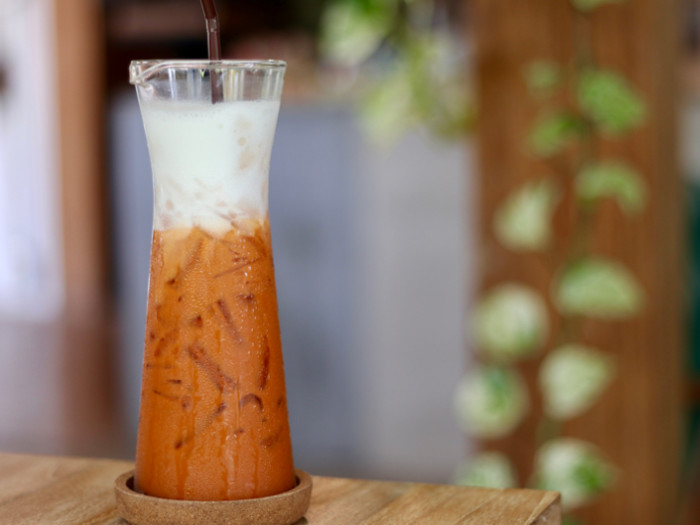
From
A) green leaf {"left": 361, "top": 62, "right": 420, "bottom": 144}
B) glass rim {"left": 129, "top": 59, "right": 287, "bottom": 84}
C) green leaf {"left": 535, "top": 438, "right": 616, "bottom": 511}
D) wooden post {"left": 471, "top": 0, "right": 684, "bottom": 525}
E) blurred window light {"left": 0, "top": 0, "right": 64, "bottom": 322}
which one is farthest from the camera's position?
blurred window light {"left": 0, "top": 0, "right": 64, "bottom": 322}

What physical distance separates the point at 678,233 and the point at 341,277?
1.45m

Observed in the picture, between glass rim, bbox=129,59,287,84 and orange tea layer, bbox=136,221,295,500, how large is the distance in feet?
0.29

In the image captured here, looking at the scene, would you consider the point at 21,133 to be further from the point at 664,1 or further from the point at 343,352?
the point at 664,1

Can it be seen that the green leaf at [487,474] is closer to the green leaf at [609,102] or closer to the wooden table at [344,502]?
the green leaf at [609,102]

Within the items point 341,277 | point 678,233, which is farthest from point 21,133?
point 678,233

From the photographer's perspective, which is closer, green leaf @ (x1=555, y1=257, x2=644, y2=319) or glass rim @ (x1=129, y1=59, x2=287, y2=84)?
glass rim @ (x1=129, y1=59, x2=287, y2=84)

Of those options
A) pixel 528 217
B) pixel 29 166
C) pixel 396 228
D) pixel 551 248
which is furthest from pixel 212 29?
pixel 29 166

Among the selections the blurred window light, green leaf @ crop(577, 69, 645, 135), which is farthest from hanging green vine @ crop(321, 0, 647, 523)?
the blurred window light

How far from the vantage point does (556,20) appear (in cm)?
135

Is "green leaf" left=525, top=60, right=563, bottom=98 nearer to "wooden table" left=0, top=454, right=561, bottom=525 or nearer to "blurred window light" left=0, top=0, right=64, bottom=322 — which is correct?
"wooden table" left=0, top=454, right=561, bottom=525

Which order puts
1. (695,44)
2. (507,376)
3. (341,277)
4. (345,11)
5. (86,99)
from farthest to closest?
1. (86,99)
2. (341,277)
3. (695,44)
4. (345,11)
5. (507,376)

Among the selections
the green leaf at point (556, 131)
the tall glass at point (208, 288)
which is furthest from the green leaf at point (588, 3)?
the tall glass at point (208, 288)

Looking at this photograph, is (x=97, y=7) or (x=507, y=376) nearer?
(x=507, y=376)

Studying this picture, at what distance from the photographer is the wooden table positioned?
570 millimetres
